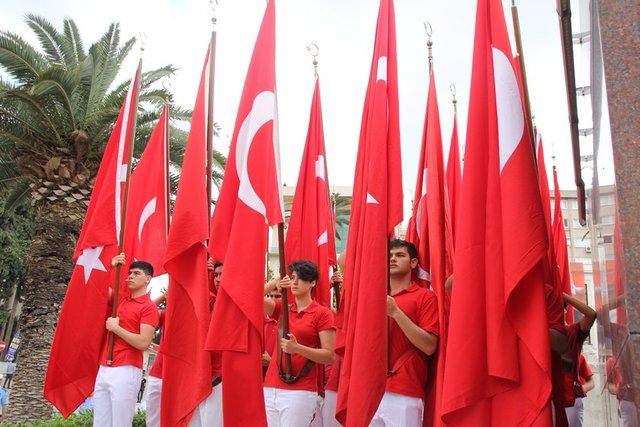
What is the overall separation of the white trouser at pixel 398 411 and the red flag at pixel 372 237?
242 millimetres

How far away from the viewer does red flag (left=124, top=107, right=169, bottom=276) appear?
6570mm

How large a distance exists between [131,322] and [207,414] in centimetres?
151

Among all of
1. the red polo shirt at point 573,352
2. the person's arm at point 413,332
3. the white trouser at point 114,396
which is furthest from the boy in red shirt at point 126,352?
the red polo shirt at point 573,352

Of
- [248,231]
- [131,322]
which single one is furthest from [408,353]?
[131,322]

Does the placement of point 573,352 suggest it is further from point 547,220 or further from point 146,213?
point 146,213

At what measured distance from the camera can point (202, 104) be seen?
5.39m

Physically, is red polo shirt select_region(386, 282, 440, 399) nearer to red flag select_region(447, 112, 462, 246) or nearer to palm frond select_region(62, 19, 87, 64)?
red flag select_region(447, 112, 462, 246)

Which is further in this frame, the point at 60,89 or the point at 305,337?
the point at 60,89

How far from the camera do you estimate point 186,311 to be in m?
4.53

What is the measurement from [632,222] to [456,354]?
109 cm

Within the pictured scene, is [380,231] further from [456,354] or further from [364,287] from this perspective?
[456,354]

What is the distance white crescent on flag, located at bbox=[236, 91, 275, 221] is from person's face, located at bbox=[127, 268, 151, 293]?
1.73 metres

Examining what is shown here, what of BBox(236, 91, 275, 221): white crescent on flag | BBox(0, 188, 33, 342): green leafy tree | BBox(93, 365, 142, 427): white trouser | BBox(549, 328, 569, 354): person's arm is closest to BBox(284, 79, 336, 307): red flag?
BBox(236, 91, 275, 221): white crescent on flag

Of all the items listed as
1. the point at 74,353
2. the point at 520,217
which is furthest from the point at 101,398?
the point at 520,217
